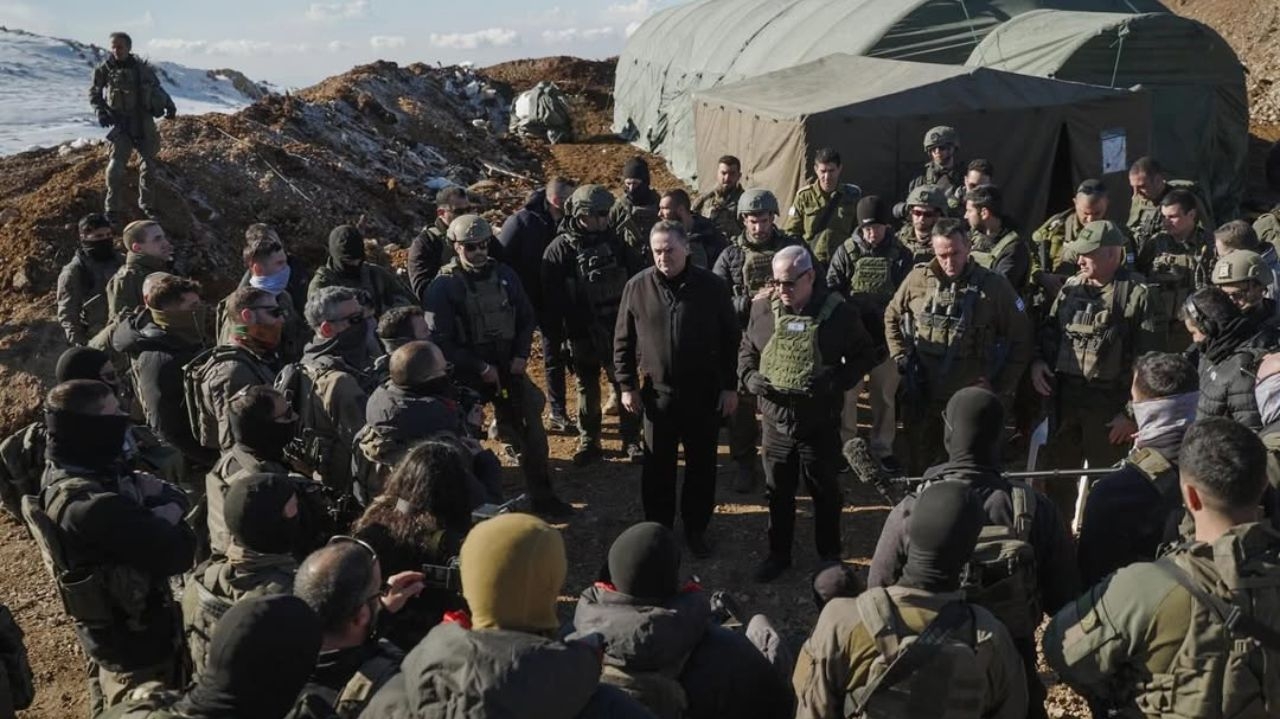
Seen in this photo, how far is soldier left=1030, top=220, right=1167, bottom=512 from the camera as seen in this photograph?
6102mm

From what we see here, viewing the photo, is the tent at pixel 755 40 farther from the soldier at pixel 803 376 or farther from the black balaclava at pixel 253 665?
the black balaclava at pixel 253 665

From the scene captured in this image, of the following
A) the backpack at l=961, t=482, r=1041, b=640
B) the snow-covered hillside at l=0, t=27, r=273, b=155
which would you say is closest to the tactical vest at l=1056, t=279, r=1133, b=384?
the backpack at l=961, t=482, r=1041, b=640

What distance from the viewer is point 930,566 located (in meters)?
3.08

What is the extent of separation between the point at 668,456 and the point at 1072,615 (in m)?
3.71

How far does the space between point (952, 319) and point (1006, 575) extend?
9.86ft

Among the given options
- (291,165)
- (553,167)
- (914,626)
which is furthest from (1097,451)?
(553,167)

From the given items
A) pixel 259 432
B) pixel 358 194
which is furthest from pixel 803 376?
pixel 358 194

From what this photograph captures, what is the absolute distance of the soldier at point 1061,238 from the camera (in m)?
7.40

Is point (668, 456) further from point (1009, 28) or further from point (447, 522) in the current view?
point (1009, 28)

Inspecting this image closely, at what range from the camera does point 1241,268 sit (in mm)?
5441

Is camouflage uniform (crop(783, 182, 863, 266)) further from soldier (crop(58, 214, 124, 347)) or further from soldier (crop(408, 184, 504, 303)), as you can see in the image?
soldier (crop(58, 214, 124, 347))

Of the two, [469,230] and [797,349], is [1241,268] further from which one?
[469,230]

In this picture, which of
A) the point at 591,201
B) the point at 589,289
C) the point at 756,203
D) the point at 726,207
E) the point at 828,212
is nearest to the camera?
the point at 756,203

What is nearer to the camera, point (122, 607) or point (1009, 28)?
point (122, 607)
